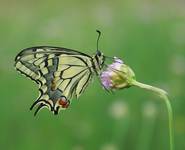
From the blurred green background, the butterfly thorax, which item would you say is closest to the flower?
the butterfly thorax

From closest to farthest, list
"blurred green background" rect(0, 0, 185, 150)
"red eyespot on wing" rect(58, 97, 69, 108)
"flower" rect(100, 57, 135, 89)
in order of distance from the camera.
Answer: "flower" rect(100, 57, 135, 89)
"red eyespot on wing" rect(58, 97, 69, 108)
"blurred green background" rect(0, 0, 185, 150)

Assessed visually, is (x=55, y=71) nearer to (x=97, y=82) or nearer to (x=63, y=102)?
(x=63, y=102)

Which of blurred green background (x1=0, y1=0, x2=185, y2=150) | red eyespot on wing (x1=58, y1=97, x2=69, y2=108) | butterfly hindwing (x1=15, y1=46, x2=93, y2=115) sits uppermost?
butterfly hindwing (x1=15, y1=46, x2=93, y2=115)

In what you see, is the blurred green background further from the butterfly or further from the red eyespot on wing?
the red eyespot on wing

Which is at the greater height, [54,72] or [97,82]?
[54,72]

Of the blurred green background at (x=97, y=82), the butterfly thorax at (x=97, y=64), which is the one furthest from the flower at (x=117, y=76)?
the blurred green background at (x=97, y=82)

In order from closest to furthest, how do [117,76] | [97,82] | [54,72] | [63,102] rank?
[117,76] < [63,102] < [54,72] < [97,82]

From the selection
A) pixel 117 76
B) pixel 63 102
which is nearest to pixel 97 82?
pixel 63 102
